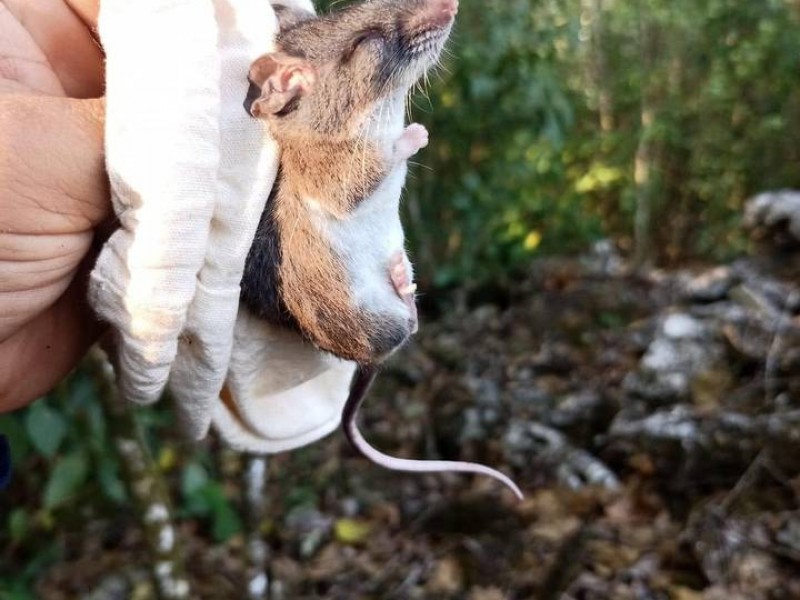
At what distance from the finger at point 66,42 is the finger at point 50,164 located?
154 millimetres

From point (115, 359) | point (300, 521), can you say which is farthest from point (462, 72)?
point (115, 359)

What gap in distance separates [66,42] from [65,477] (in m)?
0.89

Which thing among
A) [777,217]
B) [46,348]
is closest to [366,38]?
[46,348]

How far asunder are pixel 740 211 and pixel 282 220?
14.1 feet

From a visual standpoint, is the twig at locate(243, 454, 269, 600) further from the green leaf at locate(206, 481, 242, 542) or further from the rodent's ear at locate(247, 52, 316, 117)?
the rodent's ear at locate(247, 52, 316, 117)

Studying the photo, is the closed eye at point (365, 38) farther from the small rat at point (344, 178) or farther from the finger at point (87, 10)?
the finger at point (87, 10)

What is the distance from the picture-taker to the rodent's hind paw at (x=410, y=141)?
3.91 feet

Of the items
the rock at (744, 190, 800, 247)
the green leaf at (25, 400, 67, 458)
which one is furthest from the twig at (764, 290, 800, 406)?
the green leaf at (25, 400, 67, 458)

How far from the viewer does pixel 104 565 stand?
8.17ft

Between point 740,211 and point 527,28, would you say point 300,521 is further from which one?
point 740,211

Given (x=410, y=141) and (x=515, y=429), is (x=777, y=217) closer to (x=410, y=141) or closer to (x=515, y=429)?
(x=515, y=429)

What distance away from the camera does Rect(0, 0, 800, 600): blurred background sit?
6.84 feet

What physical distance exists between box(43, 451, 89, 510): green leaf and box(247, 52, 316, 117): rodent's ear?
0.87 m

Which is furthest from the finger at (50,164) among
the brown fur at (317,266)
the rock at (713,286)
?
the rock at (713,286)
